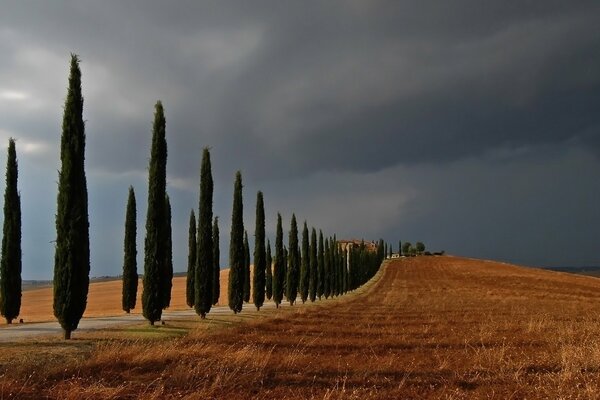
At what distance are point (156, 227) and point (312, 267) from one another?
116ft

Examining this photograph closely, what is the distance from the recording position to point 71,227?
66.6ft

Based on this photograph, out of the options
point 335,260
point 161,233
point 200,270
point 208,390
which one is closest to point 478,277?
point 335,260

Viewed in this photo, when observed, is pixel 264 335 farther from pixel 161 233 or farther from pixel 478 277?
pixel 478 277

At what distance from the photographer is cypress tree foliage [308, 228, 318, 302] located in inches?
2238

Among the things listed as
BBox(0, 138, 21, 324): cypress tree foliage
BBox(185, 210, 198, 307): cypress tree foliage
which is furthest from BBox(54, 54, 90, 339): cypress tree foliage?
BBox(185, 210, 198, 307): cypress tree foliage

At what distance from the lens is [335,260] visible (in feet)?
241

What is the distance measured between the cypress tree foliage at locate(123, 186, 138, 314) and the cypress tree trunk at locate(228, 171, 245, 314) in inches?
382

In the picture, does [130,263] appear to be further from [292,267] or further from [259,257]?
[292,267]

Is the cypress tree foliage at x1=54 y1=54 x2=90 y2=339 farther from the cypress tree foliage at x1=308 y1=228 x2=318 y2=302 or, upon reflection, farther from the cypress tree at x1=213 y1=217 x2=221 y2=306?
the cypress tree foliage at x1=308 y1=228 x2=318 y2=302

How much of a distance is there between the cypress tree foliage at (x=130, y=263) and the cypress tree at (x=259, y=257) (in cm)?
959

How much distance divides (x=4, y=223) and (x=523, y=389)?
31.3m

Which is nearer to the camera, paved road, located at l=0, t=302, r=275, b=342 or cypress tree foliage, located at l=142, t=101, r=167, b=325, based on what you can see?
paved road, located at l=0, t=302, r=275, b=342

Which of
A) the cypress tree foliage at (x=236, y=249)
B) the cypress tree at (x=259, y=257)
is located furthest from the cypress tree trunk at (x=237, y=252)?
the cypress tree at (x=259, y=257)

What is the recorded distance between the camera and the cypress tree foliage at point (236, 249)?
34.8 meters
